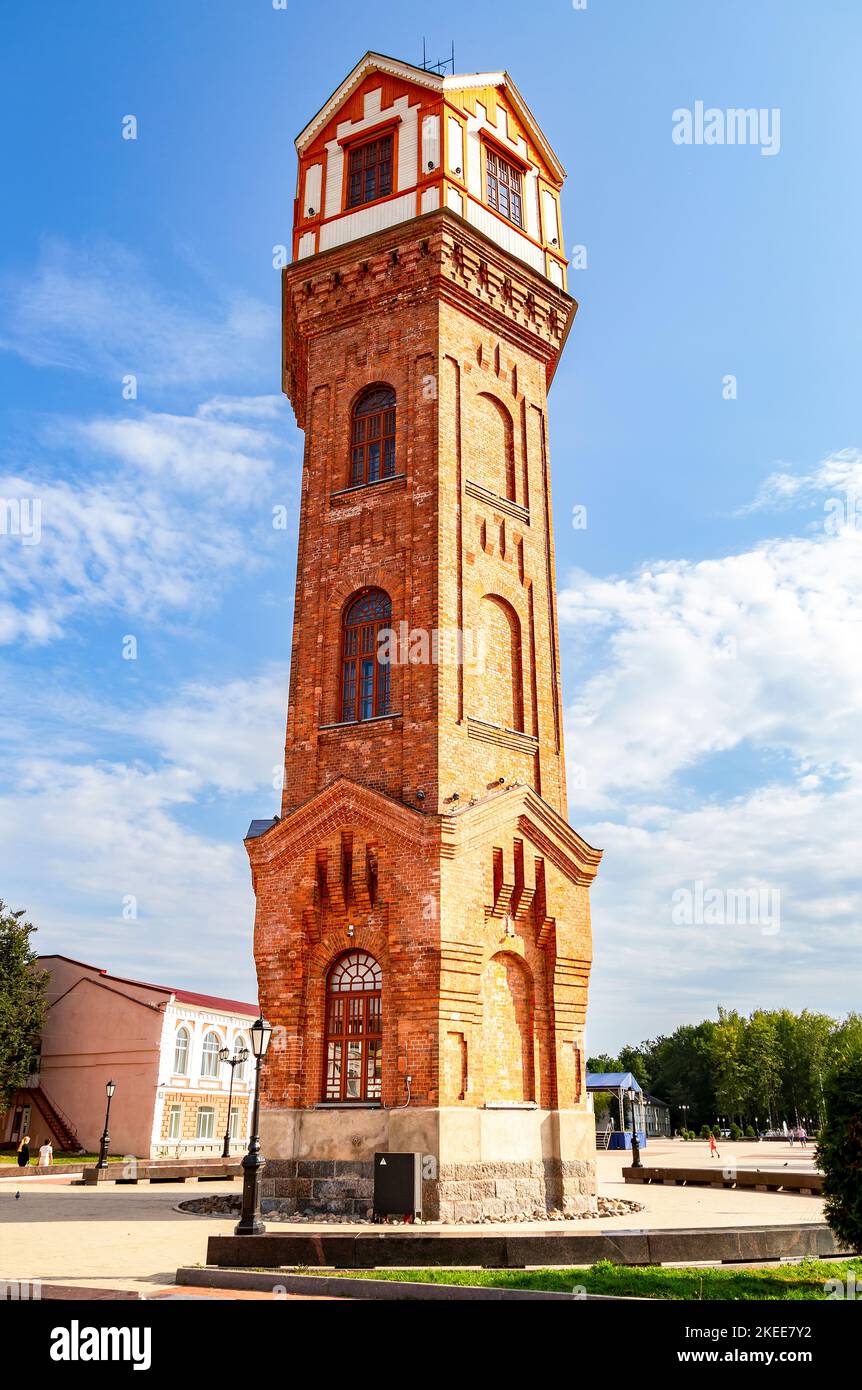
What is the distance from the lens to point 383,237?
22297mm

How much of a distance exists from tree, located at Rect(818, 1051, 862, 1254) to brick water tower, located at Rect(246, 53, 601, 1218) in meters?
7.57

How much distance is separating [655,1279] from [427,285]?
62.5ft

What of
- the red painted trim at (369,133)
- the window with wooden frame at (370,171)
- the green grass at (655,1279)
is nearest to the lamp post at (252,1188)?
the green grass at (655,1279)

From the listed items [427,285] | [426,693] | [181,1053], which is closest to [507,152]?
[427,285]

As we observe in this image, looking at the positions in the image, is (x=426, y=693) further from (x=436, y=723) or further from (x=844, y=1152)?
(x=844, y=1152)

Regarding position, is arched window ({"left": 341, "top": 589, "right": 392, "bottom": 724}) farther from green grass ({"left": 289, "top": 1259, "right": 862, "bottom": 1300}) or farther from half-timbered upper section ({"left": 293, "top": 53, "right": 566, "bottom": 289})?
green grass ({"left": 289, "top": 1259, "right": 862, "bottom": 1300})

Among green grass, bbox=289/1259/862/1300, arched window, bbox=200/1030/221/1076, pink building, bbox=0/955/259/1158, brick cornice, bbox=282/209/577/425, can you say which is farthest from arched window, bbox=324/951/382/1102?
arched window, bbox=200/1030/221/1076

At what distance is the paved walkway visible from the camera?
36.8ft

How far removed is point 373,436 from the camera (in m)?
22.3
